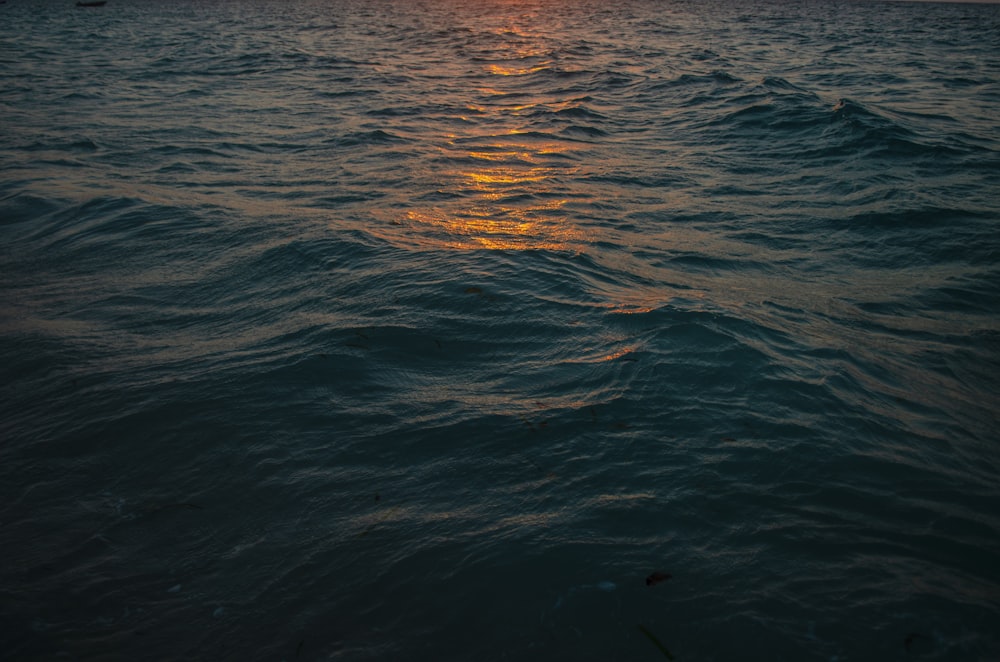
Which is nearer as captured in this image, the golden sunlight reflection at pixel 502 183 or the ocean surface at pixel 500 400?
the ocean surface at pixel 500 400

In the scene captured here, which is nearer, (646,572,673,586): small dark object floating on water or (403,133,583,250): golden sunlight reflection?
(646,572,673,586): small dark object floating on water

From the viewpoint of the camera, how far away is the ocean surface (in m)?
2.69

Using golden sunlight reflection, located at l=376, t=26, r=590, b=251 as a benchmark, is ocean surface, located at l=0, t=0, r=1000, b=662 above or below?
below

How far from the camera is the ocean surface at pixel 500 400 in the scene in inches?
106

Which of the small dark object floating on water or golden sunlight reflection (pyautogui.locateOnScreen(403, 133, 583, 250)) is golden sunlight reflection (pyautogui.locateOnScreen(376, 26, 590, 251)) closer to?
golden sunlight reflection (pyautogui.locateOnScreen(403, 133, 583, 250))

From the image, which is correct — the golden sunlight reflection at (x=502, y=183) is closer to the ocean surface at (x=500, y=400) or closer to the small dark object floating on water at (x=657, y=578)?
the ocean surface at (x=500, y=400)

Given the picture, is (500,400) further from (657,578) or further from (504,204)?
(504,204)

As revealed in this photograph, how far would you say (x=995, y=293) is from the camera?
19.1ft

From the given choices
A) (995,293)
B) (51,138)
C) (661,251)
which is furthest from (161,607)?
(51,138)

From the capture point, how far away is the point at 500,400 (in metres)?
4.02

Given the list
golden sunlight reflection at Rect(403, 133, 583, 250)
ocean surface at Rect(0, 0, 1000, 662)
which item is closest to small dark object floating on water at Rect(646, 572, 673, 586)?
ocean surface at Rect(0, 0, 1000, 662)

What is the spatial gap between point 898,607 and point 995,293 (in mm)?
4369

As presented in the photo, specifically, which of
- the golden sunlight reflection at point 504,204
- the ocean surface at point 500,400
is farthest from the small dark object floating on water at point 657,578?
the golden sunlight reflection at point 504,204

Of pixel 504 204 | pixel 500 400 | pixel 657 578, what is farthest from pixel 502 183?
pixel 657 578
